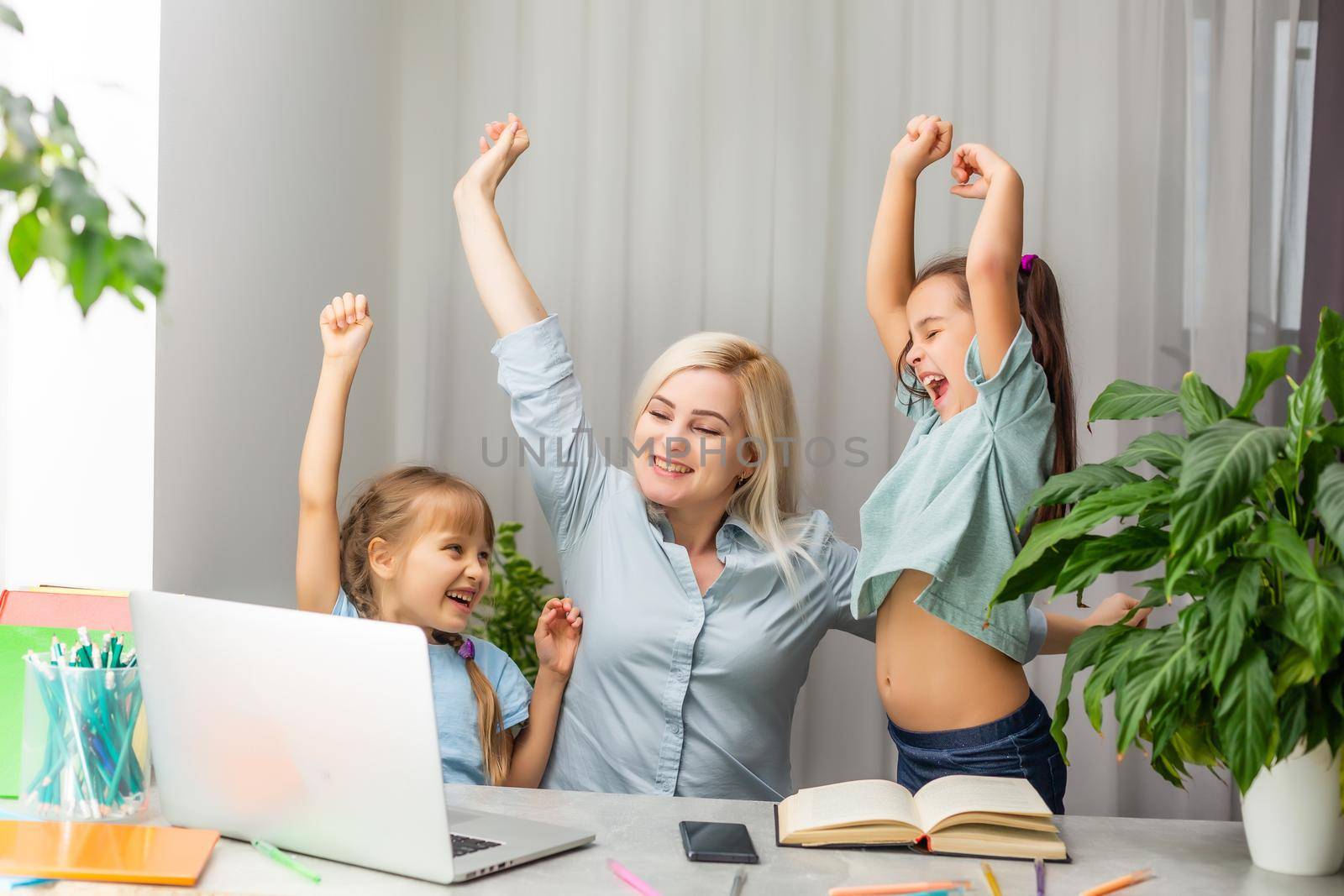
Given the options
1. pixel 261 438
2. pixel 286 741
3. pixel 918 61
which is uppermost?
pixel 918 61

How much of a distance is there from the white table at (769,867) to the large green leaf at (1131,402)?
51 centimetres

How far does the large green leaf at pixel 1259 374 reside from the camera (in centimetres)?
119

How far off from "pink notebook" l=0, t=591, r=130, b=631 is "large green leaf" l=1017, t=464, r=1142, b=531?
1.17 m

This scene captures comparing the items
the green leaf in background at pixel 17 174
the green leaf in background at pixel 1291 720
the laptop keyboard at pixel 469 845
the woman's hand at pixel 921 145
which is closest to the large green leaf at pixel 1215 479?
the green leaf in background at pixel 1291 720

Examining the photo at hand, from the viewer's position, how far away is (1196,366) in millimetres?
2619

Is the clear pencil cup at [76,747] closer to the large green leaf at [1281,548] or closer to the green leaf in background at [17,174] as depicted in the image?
the green leaf in background at [17,174]

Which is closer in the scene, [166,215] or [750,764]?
[166,215]

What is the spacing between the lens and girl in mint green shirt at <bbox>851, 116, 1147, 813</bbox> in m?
1.67

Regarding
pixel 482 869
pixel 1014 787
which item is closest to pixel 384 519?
pixel 482 869

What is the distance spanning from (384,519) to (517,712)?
402 millimetres

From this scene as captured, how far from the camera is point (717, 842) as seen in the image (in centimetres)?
124

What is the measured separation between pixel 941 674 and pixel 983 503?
0.28 m

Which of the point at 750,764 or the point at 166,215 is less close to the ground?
the point at 166,215

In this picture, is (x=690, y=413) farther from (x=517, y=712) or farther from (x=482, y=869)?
(x=482, y=869)
